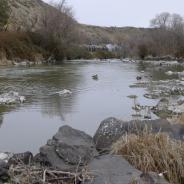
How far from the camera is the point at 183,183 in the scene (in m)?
6.02

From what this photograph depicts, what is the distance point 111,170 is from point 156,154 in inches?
28.9

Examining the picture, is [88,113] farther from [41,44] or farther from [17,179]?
[41,44]

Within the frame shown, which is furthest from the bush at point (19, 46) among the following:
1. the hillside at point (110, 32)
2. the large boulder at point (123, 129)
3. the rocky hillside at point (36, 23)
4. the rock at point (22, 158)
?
the hillside at point (110, 32)

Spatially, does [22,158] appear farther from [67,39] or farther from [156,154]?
[67,39]

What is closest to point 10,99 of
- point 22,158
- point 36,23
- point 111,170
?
point 22,158

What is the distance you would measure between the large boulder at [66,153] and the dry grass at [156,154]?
1.48 feet

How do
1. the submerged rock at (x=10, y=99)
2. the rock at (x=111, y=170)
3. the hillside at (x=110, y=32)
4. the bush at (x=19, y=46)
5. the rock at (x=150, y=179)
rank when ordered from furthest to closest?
the hillside at (x=110, y=32) → the bush at (x=19, y=46) → the submerged rock at (x=10, y=99) → the rock at (x=111, y=170) → the rock at (x=150, y=179)

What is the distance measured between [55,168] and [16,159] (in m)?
0.93

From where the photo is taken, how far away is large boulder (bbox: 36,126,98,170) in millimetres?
6270

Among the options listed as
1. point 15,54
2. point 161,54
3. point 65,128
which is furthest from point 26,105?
point 161,54

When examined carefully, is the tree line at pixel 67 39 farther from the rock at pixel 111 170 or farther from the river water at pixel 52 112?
the rock at pixel 111 170

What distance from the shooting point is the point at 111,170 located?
5797 millimetres

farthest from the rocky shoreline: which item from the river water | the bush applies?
the bush

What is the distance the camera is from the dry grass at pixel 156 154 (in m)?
6.02
